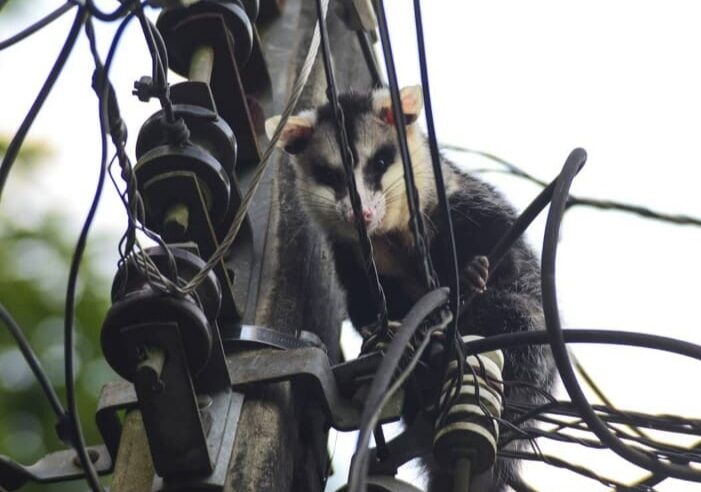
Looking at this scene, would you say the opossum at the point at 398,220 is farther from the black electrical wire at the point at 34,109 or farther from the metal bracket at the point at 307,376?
the black electrical wire at the point at 34,109

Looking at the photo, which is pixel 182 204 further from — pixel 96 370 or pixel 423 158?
pixel 96 370

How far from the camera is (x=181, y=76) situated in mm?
3088

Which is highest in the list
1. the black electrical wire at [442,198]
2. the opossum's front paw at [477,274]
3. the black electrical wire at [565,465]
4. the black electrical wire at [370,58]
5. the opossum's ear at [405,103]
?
the black electrical wire at [370,58]

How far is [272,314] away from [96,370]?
2964mm

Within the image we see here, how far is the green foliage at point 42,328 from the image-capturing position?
17.1 feet

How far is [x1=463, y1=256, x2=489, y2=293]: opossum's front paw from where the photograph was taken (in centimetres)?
336

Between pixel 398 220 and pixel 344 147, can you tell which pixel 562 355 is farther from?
pixel 398 220

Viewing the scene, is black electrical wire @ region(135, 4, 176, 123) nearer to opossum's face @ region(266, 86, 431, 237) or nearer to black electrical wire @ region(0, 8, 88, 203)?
black electrical wire @ region(0, 8, 88, 203)

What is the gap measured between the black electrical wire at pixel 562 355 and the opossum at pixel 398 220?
49.0 inches

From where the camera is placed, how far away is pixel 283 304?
2.75 m

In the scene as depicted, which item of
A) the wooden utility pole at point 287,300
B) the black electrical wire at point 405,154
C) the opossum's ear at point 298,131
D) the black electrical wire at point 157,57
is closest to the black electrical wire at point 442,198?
the black electrical wire at point 405,154

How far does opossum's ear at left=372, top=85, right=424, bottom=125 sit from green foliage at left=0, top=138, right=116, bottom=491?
195cm

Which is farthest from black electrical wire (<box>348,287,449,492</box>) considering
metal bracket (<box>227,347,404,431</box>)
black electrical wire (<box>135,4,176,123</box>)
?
black electrical wire (<box>135,4,176,123</box>)

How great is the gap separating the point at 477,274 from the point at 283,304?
86 cm
